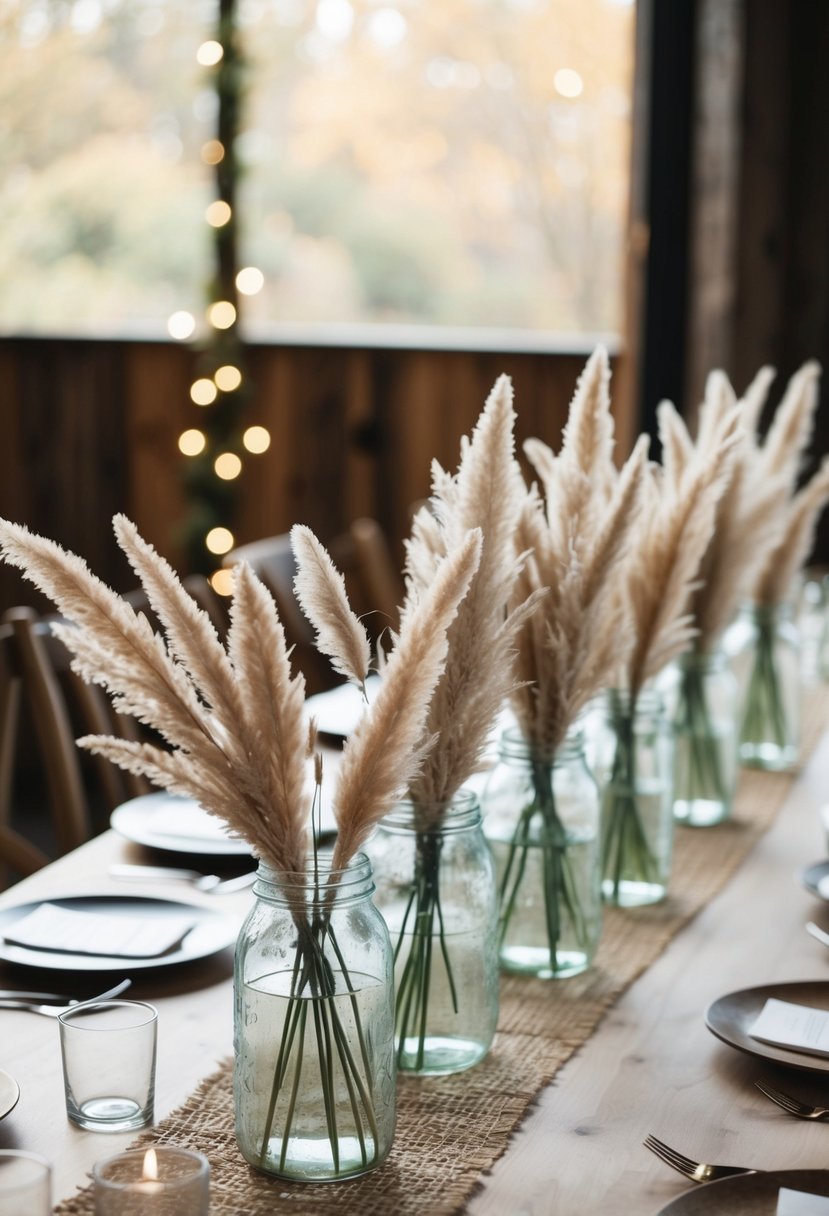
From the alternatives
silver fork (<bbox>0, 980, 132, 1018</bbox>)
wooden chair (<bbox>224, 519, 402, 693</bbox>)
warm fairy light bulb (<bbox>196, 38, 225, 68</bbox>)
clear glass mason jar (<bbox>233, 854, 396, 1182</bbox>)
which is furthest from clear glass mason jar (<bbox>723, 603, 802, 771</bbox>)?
warm fairy light bulb (<bbox>196, 38, 225, 68</bbox>)

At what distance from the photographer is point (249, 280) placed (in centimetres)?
467

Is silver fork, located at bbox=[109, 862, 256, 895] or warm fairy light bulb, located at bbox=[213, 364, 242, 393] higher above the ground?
warm fairy light bulb, located at bbox=[213, 364, 242, 393]

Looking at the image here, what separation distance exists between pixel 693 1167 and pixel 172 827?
2.74 ft

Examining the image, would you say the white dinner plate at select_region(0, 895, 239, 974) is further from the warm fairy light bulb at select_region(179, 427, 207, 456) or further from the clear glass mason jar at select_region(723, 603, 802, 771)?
the warm fairy light bulb at select_region(179, 427, 207, 456)

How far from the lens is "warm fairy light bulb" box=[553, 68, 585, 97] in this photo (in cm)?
455

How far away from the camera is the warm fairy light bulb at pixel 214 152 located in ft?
14.9

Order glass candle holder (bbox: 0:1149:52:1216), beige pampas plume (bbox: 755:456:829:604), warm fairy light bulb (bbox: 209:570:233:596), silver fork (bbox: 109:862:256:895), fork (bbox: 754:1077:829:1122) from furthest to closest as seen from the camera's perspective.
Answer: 1. warm fairy light bulb (bbox: 209:570:233:596)
2. beige pampas plume (bbox: 755:456:829:604)
3. silver fork (bbox: 109:862:256:895)
4. fork (bbox: 754:1077:829:1122)
5. glass candle holder (bbox: 0:1149:52:1216)

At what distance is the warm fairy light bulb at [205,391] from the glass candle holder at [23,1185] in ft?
13.0

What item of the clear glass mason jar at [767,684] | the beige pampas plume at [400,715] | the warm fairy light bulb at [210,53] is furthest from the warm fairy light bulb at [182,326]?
the beige pampas plume at [400,715]

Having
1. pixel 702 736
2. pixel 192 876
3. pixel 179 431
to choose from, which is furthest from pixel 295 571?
pixel 179 431

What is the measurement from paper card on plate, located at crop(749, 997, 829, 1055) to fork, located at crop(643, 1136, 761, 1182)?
0.17 meters

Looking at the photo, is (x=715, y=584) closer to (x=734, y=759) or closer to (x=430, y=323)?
(x=734, y=759)

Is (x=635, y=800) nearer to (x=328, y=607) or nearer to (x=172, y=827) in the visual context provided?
(x=172, y=827)

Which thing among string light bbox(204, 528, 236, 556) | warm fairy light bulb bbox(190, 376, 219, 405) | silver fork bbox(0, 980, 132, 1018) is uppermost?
warm fairy light bulb bbox(190, 376, 219, 405)
